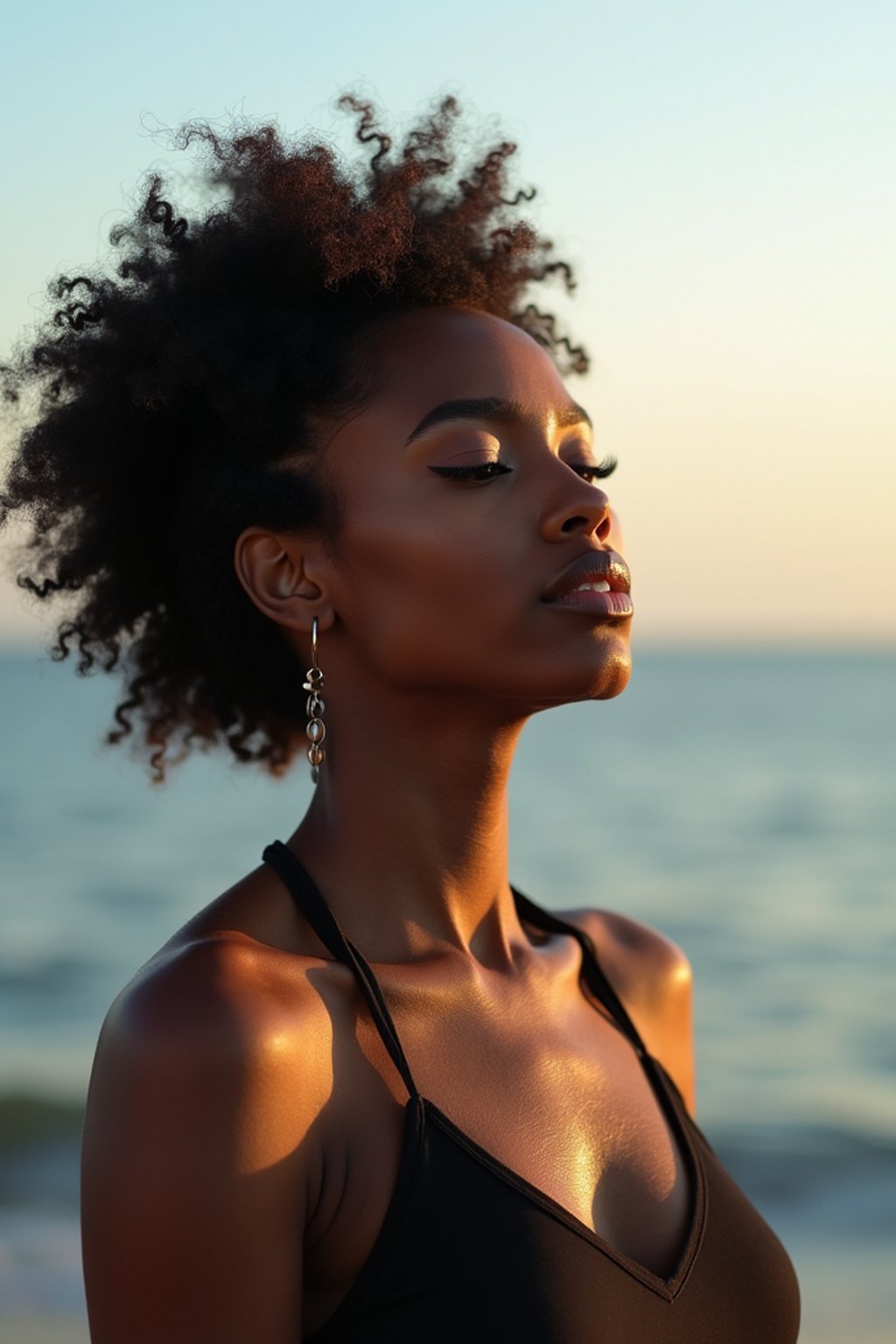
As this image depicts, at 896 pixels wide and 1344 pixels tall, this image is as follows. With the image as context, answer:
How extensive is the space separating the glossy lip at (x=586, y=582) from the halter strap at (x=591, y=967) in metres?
0.71

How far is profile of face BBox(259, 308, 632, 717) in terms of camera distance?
245cm

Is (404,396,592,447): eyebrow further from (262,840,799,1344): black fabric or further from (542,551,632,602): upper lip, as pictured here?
(262,840,799,1344): black fabric

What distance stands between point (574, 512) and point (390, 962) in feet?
2.53

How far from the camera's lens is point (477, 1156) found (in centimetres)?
229

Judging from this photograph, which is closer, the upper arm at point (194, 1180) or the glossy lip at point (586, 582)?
the upper arm at point (194, 1180)

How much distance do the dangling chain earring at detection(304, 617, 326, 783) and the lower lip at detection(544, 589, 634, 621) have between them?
0.43 m

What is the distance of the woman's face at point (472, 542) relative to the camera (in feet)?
8.03

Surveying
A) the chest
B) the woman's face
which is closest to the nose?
the woman's face

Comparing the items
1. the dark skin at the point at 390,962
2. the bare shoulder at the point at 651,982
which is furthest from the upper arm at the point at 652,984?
the dark skin at the point at 390,962

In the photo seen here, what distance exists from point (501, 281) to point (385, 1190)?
1689 millimetres

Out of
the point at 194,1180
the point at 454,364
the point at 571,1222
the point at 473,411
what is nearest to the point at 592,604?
the point at 473,411

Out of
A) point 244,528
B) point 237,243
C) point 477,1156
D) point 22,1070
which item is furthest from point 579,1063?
point 22,1070

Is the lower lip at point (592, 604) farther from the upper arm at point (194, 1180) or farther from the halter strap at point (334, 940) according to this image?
the upper arm at point (194, 1180)

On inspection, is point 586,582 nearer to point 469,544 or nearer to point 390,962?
point 469,544
